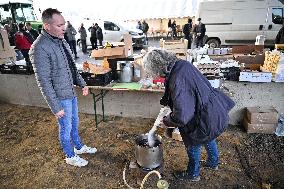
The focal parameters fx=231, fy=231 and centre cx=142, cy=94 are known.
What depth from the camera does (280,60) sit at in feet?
12.8

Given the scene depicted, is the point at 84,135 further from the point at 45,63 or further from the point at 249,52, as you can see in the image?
the point at 249,52

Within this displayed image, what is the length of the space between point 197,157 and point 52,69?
2.16 m

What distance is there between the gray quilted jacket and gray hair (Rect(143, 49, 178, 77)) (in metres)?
1.27

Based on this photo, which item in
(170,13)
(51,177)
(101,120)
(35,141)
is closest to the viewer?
(51,177)

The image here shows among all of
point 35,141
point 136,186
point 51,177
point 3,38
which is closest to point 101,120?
point 35,141

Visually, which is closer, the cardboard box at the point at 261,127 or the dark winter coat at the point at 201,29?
the cardboard box at the point at 261,127

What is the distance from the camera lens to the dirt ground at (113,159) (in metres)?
3.27

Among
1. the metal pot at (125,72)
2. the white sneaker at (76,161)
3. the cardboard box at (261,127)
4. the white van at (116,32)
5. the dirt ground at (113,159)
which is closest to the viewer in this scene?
the dirt ground at (113,159)

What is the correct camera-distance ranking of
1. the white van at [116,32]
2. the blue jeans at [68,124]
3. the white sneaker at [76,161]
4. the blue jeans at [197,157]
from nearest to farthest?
the blue jeans at [197,157]
the blue jeans at [68,124]
the white sneaker at [76,161]
the white van at [116,32]

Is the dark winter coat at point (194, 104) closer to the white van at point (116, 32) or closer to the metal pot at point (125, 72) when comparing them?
the metal pot at point (125, 72)

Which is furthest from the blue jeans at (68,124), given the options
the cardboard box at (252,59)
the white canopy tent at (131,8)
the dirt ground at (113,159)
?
the white canopy tent at (131,8)

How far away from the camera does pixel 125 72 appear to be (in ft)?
14.4

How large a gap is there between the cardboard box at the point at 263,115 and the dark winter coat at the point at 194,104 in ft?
5.60

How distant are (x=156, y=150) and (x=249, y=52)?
12.8ft
